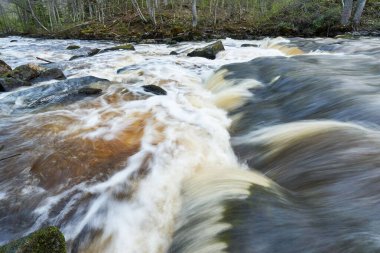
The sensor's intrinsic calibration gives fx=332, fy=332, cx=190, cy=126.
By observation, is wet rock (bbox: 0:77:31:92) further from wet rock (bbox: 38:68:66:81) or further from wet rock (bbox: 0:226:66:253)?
wet rock (bbox: 0:226:66:253)

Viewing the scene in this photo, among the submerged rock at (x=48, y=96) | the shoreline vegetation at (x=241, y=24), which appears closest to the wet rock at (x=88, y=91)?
the submerged rock at (x=48, y=96)

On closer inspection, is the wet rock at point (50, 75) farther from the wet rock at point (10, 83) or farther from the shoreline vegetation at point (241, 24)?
the shoreline vegetation at point (241, 24)

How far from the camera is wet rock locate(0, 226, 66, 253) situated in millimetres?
2154

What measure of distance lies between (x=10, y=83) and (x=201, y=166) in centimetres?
614

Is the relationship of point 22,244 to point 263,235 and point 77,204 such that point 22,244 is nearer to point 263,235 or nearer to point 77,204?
point 77,204

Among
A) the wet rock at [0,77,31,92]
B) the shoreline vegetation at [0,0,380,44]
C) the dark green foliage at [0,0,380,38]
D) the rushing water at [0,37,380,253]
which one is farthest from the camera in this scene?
the dark green foliage at [0,0,380,38]

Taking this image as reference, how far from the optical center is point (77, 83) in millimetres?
7488

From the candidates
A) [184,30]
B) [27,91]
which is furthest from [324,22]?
[27,91]

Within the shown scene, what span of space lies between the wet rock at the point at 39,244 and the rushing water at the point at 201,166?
0.63 metres

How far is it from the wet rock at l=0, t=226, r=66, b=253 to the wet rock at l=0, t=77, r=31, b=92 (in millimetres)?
6672

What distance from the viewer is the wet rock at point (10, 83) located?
783 cm

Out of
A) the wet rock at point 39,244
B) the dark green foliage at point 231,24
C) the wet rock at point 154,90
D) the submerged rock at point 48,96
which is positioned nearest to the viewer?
the wet rock at point 39,244

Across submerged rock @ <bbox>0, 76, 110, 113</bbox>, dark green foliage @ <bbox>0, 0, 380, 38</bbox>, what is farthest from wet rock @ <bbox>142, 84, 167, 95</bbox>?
dark green foliage @ <bbox>0, 0, 380, 38</bbox>

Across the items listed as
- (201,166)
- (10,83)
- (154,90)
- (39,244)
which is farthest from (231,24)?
(39,244)
